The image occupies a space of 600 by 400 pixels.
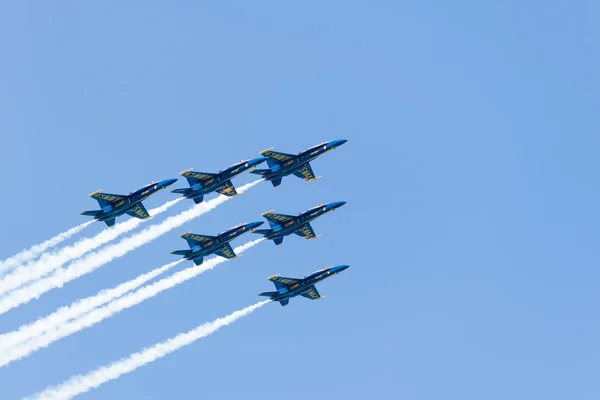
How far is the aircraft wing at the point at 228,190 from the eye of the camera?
163m

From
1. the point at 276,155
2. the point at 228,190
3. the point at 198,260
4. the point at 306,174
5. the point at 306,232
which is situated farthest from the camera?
the point at 306,232

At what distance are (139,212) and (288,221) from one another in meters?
22.1

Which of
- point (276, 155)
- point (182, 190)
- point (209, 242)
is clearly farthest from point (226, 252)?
point (276, 155)

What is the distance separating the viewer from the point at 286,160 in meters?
162

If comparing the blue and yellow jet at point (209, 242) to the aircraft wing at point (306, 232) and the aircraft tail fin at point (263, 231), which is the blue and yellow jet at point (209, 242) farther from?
the aircraft wing at point (306, 232)

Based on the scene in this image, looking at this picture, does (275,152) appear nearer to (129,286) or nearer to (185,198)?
(185,198)

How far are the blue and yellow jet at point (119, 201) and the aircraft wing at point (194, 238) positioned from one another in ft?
25.9

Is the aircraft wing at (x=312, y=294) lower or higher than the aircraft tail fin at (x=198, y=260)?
lower

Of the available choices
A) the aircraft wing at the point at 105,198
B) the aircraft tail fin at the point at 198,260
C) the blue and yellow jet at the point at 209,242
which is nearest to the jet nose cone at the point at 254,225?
the blue and yellow jet at the point at 209,242

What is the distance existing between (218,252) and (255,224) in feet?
22.4

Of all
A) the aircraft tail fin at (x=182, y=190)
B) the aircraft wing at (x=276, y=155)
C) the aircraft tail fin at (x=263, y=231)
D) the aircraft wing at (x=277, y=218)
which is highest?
the aircraft wing at (x=276, y=155)

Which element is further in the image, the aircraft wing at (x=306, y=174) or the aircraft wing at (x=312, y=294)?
the aircraft wing at (x=312, y=294)

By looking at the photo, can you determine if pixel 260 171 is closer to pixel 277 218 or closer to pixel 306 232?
pixel 277 218

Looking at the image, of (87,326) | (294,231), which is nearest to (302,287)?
(294,231)
